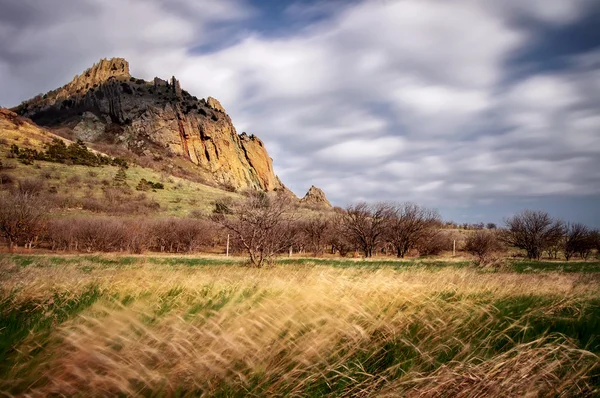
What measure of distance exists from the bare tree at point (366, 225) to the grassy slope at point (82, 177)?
75.8 ft

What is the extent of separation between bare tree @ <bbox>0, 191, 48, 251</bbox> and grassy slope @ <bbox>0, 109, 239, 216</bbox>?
14.7m

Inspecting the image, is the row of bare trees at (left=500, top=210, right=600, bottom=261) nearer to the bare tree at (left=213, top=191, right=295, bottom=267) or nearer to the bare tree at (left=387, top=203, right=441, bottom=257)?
the bare tree at (left=387, top=203, right=441, bottom=257)

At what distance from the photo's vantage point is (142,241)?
3894 centimetres

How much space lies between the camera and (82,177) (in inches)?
2094

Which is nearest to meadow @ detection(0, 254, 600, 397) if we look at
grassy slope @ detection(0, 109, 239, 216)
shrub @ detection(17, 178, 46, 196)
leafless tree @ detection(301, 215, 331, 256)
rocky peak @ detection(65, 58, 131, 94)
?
leafless tree @ detection(301, 215, 331, 256)

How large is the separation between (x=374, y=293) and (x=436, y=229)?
50.5 metres

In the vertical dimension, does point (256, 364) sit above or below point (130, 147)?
below

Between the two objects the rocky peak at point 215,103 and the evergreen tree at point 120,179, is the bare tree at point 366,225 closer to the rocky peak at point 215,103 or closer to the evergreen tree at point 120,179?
the evergreen tree at point 120,179

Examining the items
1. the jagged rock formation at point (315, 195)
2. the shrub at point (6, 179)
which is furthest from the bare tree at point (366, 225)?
the jagged rock formation at point (315, 195)

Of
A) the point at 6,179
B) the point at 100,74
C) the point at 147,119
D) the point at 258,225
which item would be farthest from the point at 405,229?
the point at 100,74

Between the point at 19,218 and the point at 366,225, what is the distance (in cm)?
3765

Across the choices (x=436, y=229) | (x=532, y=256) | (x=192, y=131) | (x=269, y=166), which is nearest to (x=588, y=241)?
(x=532, y=256)

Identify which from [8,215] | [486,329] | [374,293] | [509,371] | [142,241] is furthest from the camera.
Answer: [142,241]

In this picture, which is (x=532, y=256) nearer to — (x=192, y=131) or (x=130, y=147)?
(x=130, y=147)
